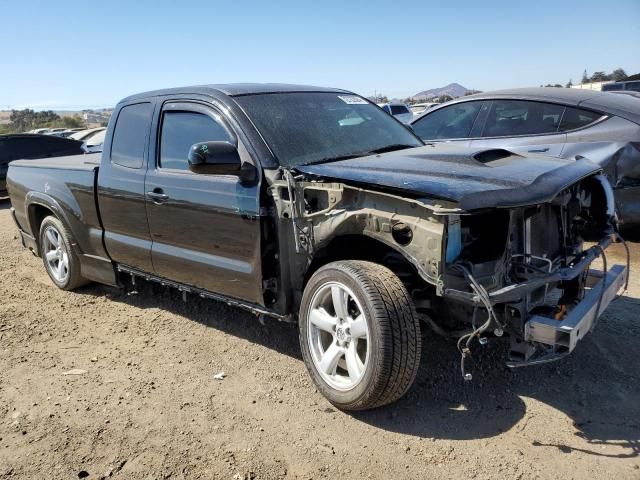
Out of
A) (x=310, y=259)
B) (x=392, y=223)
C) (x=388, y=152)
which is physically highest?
(x=388, y=152)

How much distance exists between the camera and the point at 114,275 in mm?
5125

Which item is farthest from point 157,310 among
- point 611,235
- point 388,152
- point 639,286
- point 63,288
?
point 639,286

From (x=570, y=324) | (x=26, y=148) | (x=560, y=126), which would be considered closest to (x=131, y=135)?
(x=570, y=324)

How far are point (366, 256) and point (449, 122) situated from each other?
3937 millimetres

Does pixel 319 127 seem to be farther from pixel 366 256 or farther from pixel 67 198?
pixel 67 198

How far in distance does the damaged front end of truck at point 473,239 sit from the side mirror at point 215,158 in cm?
32

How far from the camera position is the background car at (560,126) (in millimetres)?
5691

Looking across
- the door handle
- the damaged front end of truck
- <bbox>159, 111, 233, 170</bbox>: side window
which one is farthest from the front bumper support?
the door handle

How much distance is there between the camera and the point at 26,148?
1301cm

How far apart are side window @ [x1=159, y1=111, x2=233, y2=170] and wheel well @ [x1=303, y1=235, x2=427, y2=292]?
1.07 m

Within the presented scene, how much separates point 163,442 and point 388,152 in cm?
238

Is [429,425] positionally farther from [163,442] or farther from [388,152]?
[388,152]

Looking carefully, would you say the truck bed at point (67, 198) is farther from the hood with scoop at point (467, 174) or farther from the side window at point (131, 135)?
the hood with scoop at point (467, 174)

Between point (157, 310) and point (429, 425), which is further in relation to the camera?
point (157, 310)
